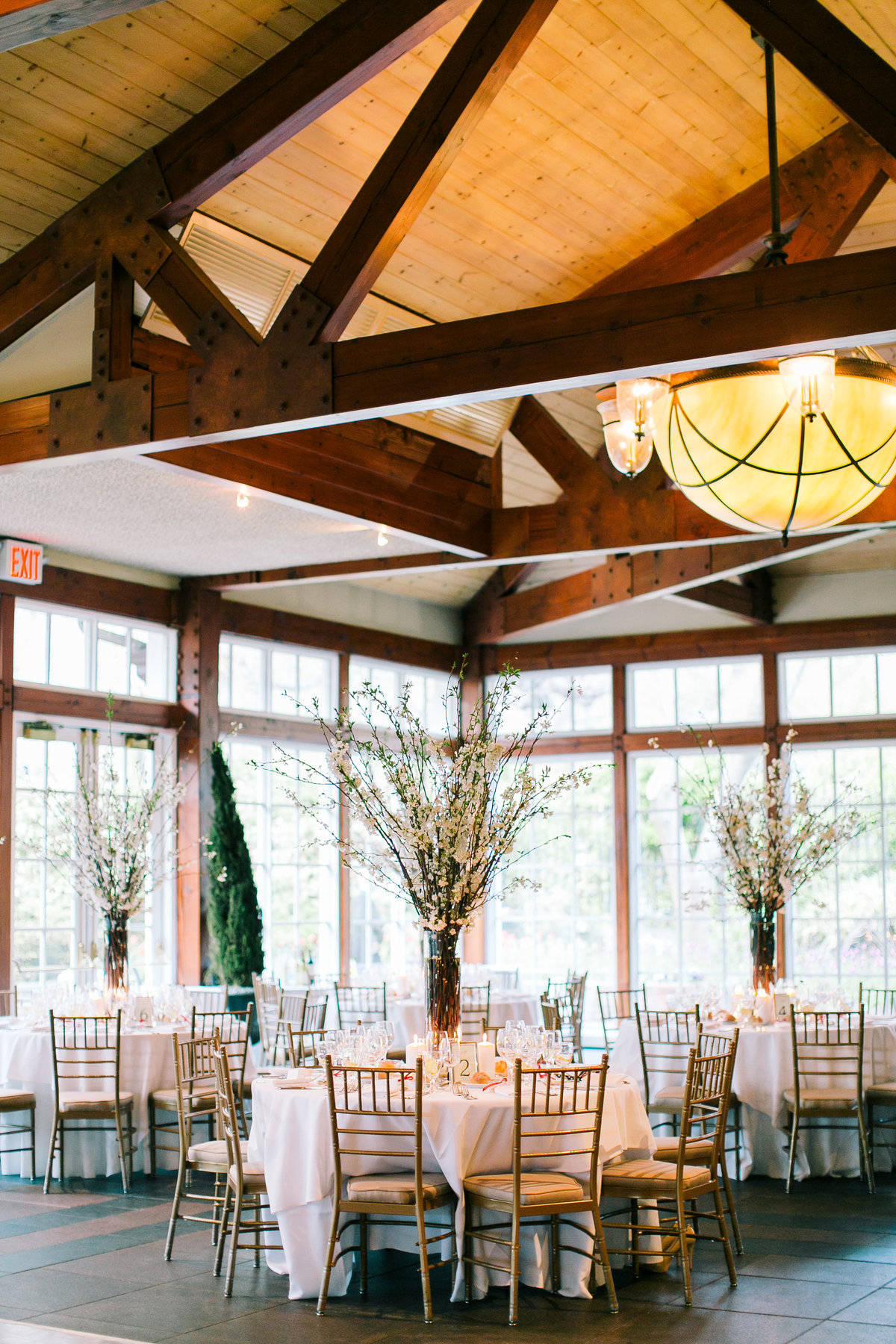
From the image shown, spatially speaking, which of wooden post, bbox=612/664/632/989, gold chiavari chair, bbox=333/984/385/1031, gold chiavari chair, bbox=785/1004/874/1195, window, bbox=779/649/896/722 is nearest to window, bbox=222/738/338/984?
gold chiavari chair, bbox=333/984/385/1031

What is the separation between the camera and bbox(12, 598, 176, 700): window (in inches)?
407

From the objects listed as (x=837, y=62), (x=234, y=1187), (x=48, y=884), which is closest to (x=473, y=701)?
(x=48, y=884)

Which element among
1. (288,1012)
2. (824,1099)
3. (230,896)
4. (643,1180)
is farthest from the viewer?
(230,896)

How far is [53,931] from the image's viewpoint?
1032cm

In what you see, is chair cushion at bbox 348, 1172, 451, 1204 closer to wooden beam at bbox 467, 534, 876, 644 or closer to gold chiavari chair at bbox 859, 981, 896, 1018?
gold chiavari chair at bbox 859, 981, 896, 1018

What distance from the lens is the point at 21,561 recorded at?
980 centimetres

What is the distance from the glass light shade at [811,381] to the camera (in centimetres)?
521

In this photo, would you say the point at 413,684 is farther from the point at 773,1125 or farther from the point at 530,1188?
the point at 530,1188

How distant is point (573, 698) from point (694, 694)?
4.07ft

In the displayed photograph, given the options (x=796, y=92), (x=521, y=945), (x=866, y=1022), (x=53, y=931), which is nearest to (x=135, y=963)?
(x=53, y=931)

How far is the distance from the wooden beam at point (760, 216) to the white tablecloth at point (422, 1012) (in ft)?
16.1

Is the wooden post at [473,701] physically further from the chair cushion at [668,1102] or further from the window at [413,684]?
the chair cushion at [668,1102]

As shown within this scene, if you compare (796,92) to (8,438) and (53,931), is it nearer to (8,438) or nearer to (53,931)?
(8,438)

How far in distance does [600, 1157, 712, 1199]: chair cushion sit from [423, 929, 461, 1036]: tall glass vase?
37.1 inches
